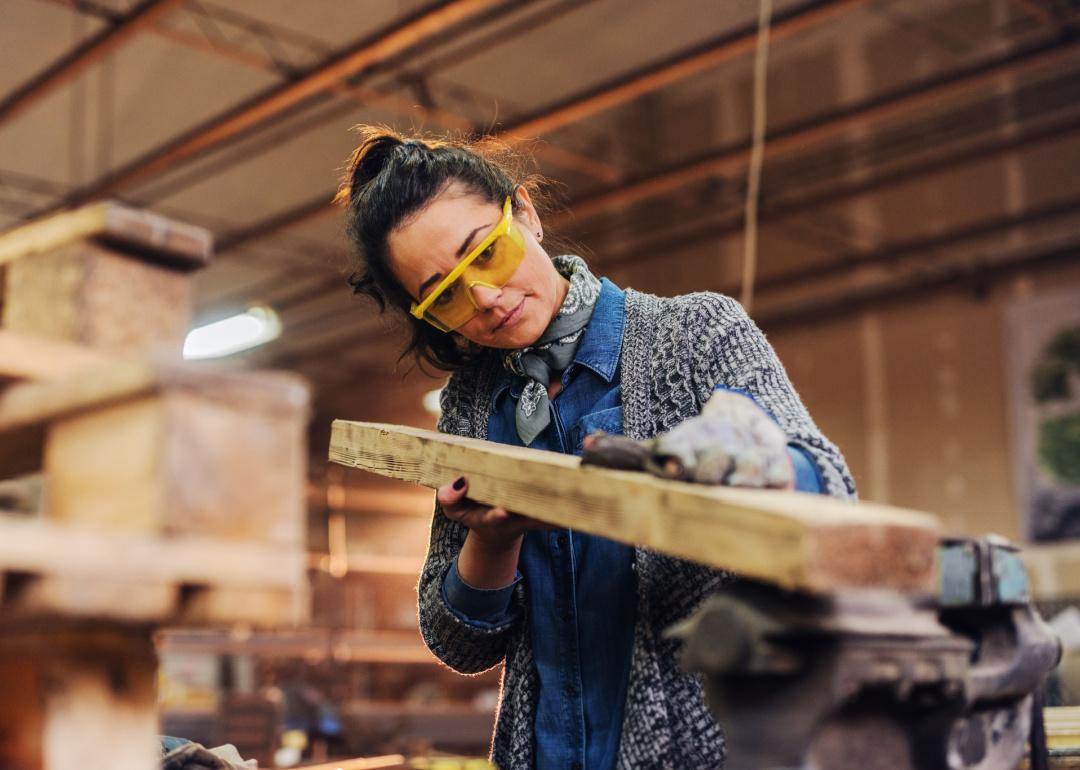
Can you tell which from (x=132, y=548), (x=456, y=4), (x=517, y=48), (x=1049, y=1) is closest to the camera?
(x=132, y=548)

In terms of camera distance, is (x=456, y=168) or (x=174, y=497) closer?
(x=174, y=497)

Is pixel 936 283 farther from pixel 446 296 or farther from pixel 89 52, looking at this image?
pixel 446 296

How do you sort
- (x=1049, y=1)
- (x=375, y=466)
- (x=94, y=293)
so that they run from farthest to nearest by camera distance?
(x=1049, y=1), (x=375, y=466), (x=94, y=293)

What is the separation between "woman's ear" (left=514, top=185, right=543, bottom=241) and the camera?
6.60 feet

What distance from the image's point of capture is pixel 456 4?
6656 millimetres

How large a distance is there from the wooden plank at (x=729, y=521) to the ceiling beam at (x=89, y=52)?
6.46 meters

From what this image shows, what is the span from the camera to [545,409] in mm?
1899

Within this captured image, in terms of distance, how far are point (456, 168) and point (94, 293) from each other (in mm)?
826

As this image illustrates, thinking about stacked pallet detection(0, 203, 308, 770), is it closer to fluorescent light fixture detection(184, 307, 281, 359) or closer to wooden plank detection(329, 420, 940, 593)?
wooden plank detection(329, 420, 940, 593)

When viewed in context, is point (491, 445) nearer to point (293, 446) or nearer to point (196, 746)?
point (293, 446)

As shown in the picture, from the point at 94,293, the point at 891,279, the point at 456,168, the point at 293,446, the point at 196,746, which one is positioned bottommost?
the point at 196,746

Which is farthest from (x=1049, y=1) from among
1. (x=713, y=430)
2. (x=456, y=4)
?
(x=713, y=430)

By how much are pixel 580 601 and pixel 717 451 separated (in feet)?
2.04

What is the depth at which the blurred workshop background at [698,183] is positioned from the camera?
30.6 ft
